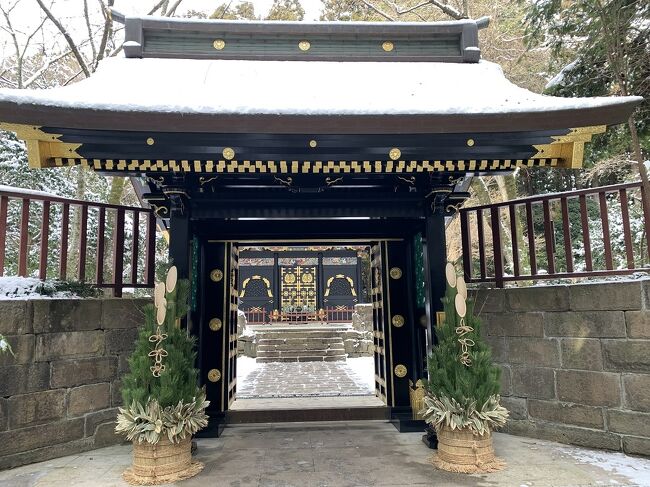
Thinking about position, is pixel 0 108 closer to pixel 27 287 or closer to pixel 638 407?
pixel 27 287

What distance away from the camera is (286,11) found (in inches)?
581

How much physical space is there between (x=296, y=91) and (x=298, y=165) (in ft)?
3.21

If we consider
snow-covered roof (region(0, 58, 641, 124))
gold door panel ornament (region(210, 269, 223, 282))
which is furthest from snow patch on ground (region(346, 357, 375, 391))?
snow-covered roof (region(0, 58, 641, 124))

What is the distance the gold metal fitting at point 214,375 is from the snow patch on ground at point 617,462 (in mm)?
4417

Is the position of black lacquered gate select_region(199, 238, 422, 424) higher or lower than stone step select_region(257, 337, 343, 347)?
higher

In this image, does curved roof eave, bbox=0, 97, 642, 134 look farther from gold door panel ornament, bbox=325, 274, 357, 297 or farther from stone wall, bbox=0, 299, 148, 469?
gold door panel ornament, bbox=325, 274, 357, 297

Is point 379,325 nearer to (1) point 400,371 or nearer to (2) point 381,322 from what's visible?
(2) point 381,322

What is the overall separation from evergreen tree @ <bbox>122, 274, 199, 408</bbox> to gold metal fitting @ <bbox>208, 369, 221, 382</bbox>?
1.67m

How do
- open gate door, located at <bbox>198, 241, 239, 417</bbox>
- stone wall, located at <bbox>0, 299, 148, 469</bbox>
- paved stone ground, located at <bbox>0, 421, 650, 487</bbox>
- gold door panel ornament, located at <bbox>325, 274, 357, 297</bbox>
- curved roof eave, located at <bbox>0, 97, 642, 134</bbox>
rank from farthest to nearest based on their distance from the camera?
gold door panel ornament, located at <bbox>325, 274, 357, 297</bbox> → open gate door, located at <bbox>198, 241, 239, 417</bbox> → stone wall, located at <bbox>0, 299, 148, 469</bbox> → paved stone ground, located at <bbox>0, 421, 650, 487</bbox> → curved roof eave, located at <bbox>0, 97, 642, 134</bbox>

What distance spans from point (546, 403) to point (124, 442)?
5268 millimetres

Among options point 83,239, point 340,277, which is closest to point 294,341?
point 340,277

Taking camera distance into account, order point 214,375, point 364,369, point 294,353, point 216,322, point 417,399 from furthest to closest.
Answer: point 294,353 < point 364,369 < point 216,322 < point 214,375 < point 417,399

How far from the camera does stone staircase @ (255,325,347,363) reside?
13.4 meters

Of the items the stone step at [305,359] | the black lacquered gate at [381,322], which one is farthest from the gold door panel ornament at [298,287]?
the black lacquered gate at [381,322]
